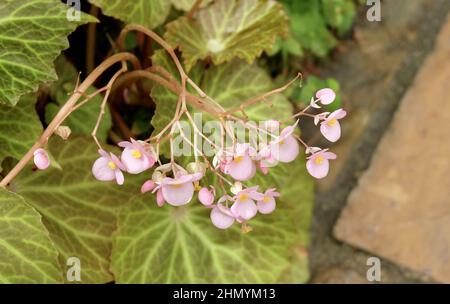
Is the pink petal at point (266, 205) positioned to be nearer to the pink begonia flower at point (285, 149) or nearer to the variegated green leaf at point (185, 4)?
the pink begonia flower at point (285, 149)

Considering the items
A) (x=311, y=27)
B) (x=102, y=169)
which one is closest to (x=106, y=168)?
(x=102, y=169)

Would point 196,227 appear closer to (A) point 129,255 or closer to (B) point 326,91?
(A) point 129,255

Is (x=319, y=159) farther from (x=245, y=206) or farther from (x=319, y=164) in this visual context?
(x=245, y=206)

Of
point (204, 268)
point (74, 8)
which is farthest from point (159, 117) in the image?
point (204, 268)
